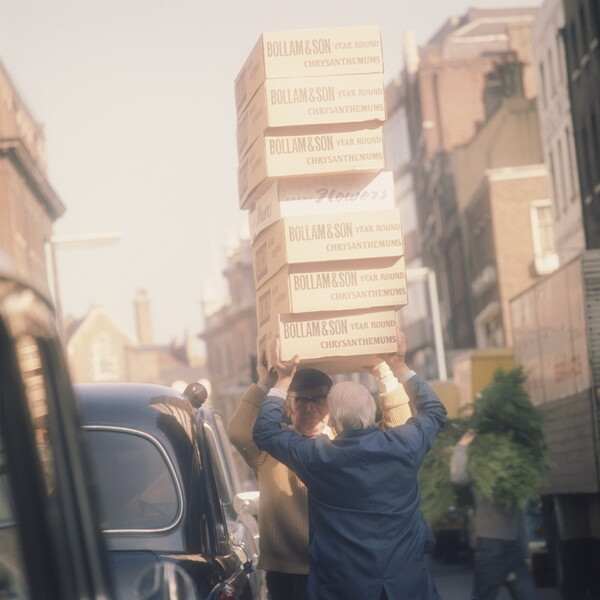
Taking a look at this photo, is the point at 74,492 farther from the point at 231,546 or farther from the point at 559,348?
the point at 559,348

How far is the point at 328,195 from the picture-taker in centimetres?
689

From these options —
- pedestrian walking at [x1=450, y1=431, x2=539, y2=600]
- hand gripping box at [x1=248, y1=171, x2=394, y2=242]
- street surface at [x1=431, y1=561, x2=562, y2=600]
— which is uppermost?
hand gripping box at [x1=248, y1=171, x2=394, y2=242]

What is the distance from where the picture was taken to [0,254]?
2.45m

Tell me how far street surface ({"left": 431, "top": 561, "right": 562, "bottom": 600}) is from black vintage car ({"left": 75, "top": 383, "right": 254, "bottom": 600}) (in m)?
10.2

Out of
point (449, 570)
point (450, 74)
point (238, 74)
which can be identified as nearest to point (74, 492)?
point (238, 74)

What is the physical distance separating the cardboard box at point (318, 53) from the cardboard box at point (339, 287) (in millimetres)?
835

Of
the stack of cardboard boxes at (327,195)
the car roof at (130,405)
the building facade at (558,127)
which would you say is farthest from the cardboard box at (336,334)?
the building facade at (558,127)

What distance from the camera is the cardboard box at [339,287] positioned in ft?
22.1

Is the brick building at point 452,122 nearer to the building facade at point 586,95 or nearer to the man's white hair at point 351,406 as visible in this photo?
the building facade at point 586,95

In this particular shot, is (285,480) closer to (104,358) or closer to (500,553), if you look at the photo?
(500,553)

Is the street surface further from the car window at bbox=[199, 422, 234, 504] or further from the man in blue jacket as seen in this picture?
the man in blue jacket

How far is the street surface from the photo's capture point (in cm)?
1647

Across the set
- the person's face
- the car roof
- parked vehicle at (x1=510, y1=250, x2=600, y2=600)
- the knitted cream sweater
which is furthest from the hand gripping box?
parked vehicle at (x1=510, y1=250, x2=600, y2=600)

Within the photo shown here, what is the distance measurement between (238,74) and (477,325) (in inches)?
1931
